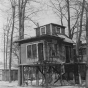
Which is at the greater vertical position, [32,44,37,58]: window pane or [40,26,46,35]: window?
[40,26,46,35]: window

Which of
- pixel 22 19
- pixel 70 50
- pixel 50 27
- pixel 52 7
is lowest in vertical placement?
pixel 70 50

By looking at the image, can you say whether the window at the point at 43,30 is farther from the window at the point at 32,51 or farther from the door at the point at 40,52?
the door at the point at 40,52

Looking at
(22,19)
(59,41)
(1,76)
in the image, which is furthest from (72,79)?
(1,76)

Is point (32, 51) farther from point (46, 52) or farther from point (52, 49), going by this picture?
point (52, 49)

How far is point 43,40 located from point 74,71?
837 centimetres

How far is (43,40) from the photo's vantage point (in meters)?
23.0

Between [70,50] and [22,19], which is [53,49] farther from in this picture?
[22,19]

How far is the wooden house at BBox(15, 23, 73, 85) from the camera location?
74.2 feet

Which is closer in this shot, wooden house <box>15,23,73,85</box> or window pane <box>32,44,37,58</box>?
wooden house <box>15,23,73,85</box>

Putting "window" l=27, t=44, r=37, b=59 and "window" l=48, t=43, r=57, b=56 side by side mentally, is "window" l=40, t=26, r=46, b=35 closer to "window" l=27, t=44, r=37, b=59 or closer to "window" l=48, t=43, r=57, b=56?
"window" l=27, t=44, r=37, b=59

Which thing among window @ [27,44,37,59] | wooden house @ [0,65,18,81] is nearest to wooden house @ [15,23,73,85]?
window @ [27,44,37,59]

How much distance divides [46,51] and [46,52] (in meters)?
0.13

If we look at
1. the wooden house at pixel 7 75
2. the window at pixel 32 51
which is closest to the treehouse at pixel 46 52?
the window at pixel 32 51

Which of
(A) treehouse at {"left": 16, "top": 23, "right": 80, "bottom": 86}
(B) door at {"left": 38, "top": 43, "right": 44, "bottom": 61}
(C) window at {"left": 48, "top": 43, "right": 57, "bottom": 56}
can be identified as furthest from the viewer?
(C) window at {"left": 48, "top": 43, "right": 57, "bottom": 56}
